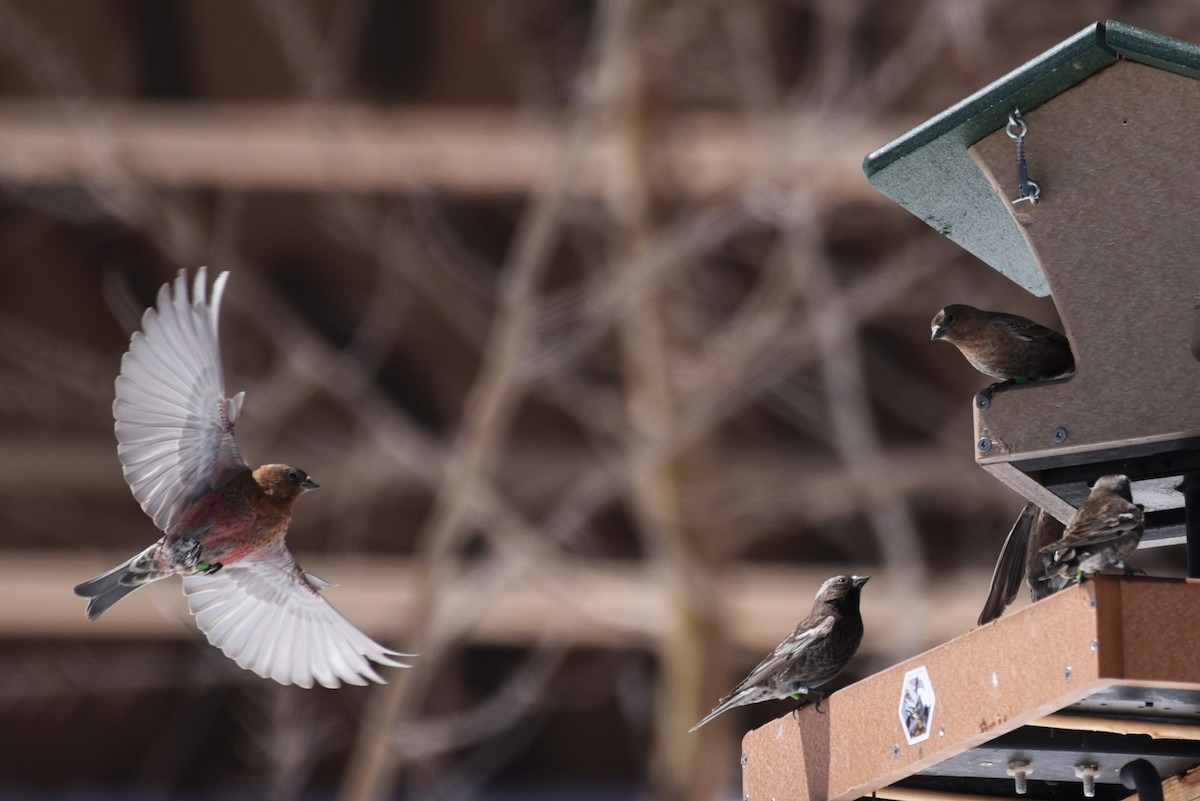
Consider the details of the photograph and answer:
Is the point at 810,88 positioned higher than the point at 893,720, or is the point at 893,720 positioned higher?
the point at 810,88

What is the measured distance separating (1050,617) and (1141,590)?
6.1 inches

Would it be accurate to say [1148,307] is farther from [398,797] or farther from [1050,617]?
[398,797]

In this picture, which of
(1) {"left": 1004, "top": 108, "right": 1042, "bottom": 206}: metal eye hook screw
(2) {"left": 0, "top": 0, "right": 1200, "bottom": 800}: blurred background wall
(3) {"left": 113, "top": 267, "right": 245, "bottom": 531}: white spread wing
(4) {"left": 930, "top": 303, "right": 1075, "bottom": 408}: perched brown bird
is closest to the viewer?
(1) {"left": 1004, "top": 108, "right": 1042, "bottom": 206}: metal eye hook screw

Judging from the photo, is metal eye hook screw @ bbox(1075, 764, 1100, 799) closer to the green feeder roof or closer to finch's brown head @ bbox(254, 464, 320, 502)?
the green feeder roof

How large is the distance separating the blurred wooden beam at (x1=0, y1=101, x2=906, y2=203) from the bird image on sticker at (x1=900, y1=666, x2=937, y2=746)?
194 inches

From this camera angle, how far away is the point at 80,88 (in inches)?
330

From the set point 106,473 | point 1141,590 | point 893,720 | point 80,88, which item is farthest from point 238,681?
point 1141,590

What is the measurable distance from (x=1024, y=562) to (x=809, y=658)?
515 millimetres

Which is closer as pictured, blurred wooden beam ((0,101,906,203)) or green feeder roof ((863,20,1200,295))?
green feeder roof ((863,20,1200,295))

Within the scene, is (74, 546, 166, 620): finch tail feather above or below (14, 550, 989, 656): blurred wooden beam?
below

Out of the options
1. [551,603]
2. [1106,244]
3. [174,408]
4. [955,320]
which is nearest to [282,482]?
[174,408]

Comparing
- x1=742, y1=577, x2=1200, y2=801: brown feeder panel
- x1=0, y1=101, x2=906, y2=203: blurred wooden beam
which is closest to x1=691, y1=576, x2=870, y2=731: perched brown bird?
x1=742, y1=577, x2=1200, y2=801: brown feeder panel

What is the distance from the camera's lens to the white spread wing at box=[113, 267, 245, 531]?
3852mm

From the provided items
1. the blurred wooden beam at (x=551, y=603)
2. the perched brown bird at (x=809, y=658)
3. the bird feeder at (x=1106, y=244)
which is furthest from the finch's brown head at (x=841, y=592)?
the blurred wooden beam at (x=551, y=603)
